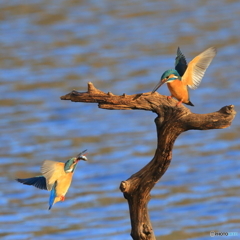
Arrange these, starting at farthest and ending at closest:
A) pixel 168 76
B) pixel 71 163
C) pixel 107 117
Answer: pixel 107 117
pixel 168 76
pixel 71 163

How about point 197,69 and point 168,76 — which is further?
point 197,69

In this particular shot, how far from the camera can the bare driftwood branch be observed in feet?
14.1

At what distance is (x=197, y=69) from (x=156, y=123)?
0.46 m

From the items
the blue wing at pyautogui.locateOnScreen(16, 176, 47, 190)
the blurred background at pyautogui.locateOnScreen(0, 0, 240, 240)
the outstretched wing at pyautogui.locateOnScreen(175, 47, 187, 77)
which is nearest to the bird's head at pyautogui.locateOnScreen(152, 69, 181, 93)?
the outstretched wing at pyautogui.locateOnScreen(175, 47, 187, 77)

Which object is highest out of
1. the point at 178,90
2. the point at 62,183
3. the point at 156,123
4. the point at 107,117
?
the point at 107,117

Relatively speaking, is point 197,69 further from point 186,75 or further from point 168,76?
point 168,76

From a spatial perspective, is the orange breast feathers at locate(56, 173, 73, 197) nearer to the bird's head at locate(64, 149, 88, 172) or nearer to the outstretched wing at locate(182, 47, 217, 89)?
the bird's head at locate(64, 149, 88, 172)

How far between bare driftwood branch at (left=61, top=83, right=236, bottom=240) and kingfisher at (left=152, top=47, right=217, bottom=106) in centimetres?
8

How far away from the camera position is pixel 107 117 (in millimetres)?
10906

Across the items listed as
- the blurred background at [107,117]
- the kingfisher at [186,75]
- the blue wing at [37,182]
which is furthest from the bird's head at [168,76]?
the blurred background at [107,117]

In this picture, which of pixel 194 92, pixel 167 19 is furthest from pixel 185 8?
pixel 194 92

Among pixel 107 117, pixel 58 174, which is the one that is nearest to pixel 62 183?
pixel 58 174

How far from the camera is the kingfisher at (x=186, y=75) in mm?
4516

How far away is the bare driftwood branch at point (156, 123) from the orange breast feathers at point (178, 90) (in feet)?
0.18
